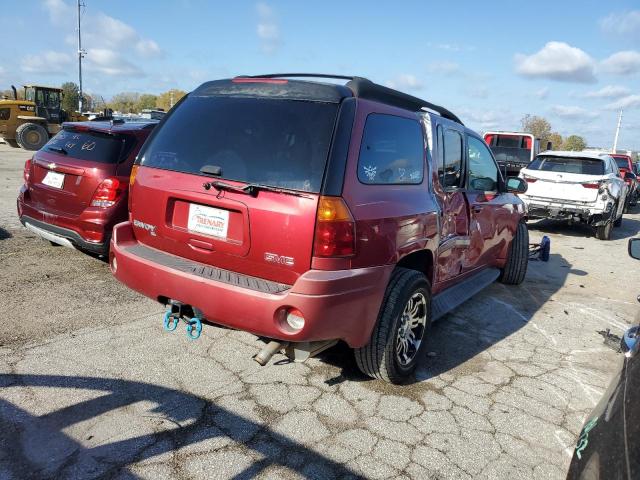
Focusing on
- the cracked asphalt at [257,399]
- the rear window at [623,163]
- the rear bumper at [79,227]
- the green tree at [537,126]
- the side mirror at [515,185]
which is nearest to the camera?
the cracked asphalt at [257,399]

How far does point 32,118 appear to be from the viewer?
2105 centimetres

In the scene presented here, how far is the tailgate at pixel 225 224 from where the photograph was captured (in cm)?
272

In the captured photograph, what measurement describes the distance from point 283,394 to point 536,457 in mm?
1530

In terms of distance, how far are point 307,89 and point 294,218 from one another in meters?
0.84

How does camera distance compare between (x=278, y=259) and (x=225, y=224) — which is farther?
(x=225, y=224)

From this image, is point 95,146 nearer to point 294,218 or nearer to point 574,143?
point 294,218

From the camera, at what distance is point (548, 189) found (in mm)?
10250

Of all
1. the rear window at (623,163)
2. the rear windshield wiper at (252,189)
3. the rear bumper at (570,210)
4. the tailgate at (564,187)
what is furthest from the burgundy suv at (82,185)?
the rear window at (623,163)

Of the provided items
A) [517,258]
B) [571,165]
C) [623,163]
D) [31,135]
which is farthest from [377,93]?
[31,135]

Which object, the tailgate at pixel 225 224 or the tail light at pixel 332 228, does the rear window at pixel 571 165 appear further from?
the tailgate at pixel 225 224

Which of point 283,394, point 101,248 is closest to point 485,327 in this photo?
point 283,394

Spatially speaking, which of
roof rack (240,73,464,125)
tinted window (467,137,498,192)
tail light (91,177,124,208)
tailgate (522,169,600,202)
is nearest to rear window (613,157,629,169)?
tailgate (522,169,600,202)

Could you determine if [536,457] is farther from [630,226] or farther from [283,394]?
[630,226]

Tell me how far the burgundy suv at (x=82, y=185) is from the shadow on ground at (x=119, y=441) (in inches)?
80.5
